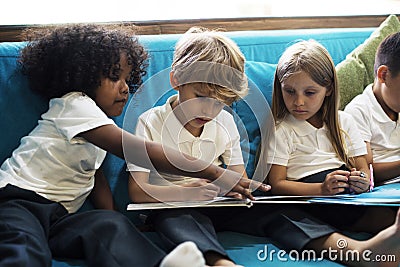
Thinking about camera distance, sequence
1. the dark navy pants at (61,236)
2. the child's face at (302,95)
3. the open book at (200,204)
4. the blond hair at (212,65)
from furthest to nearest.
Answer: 1. the child's face at (302,95)
2. the blond hair at (212,65)
3. the open book at (200,204)
4. the dark navy pants at (61,236)

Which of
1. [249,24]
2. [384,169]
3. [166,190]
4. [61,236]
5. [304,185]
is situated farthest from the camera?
[249,24]

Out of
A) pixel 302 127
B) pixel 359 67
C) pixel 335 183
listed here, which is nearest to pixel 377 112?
pixel 359 67

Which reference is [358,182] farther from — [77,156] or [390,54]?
[77,156]

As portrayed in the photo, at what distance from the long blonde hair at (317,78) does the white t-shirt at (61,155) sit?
510 millimetres

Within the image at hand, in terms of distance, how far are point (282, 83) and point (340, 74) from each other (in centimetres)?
27

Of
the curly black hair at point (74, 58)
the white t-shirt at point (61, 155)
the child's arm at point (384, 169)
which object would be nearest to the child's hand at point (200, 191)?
the white t-shirt at point (61, 155)

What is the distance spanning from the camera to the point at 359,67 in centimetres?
189

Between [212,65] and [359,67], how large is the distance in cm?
60

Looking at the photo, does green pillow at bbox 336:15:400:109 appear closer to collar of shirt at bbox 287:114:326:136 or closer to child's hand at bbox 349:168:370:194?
collar of shirt at bbox 287:114:326:136

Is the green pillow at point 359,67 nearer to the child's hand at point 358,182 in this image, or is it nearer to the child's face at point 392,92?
the child's face at point 392,92

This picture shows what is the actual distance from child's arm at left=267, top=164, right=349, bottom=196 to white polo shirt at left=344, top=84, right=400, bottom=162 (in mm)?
270

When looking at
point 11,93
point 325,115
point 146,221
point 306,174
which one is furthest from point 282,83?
point 11,93

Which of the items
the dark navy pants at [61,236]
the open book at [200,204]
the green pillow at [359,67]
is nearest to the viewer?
the dark navy pants at [61,236]

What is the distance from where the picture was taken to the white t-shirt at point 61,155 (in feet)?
4.76
